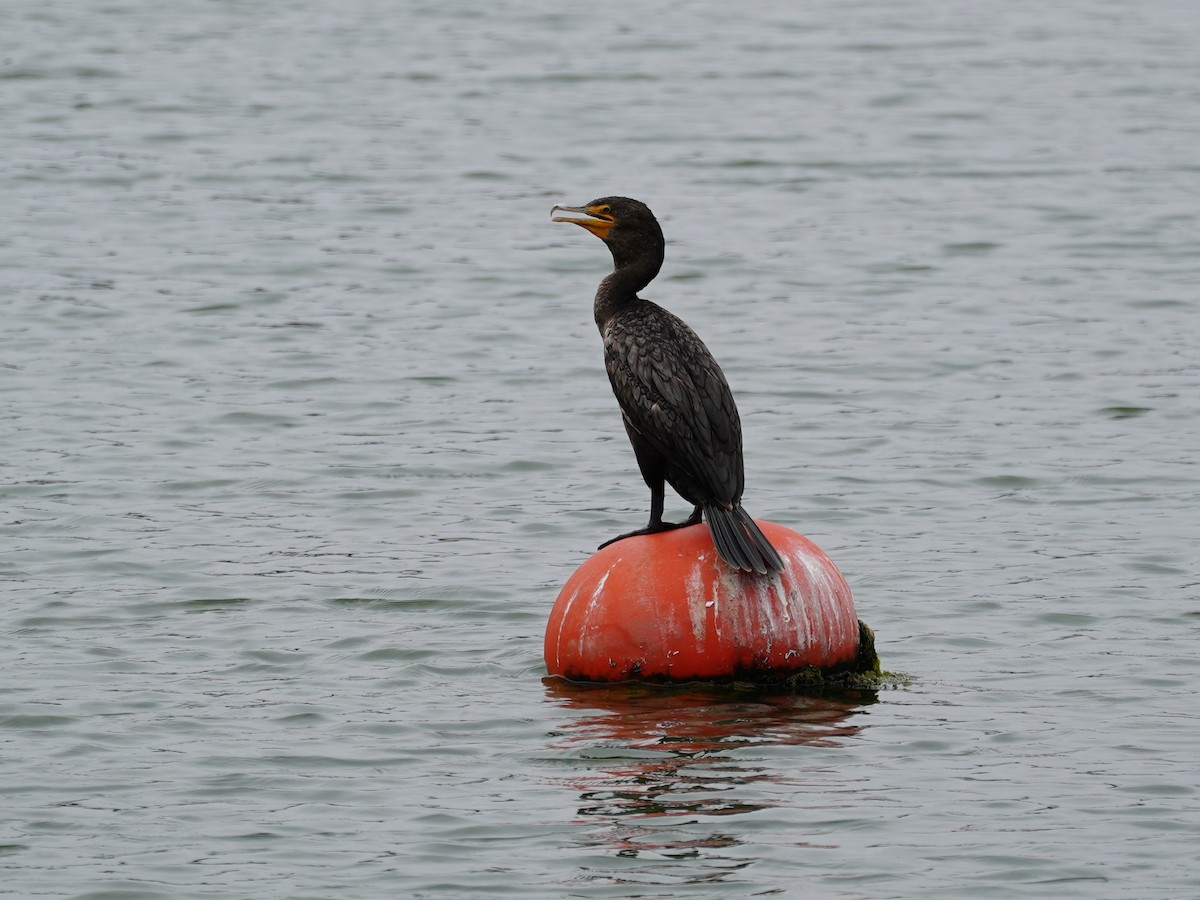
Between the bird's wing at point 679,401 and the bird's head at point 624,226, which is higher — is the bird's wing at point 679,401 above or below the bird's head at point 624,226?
below

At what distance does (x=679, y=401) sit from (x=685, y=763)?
4.97 ft

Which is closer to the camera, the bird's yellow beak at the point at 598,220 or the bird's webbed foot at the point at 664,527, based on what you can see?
the bird's webbed foot at the point at 664,527

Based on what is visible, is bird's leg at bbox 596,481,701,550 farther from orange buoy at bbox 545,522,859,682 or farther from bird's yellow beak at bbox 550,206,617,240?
bird's yellow beak at bbox 550,206,617,240

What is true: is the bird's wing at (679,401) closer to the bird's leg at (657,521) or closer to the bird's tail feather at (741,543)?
the bird's tail feather at (741,543)

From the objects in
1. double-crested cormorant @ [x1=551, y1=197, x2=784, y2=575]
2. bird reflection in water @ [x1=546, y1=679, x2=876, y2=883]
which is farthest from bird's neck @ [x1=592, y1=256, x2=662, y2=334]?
bird reflection in water @ [x1=546, y1=679, x2=876, y2=883]

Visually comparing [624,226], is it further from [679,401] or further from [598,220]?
[679,401]

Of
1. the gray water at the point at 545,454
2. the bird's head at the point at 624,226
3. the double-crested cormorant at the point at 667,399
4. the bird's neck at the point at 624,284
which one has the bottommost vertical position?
the gray water at the point at 545,454

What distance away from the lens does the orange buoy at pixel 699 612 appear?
848cm

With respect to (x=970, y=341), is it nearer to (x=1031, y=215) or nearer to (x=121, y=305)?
(x=1031, y=215)

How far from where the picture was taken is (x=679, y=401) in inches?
344

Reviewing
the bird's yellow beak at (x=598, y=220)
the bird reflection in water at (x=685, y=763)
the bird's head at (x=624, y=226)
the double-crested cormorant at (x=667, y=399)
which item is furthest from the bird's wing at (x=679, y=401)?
the bird reflection in water at (x=685, y=763)

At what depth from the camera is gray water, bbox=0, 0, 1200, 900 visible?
764cm

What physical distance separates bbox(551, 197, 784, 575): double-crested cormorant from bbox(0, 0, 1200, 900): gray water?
0.75 meters

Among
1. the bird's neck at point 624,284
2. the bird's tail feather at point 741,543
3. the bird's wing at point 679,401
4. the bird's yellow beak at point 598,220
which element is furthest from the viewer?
the bird's yellow beak at point 598,220
